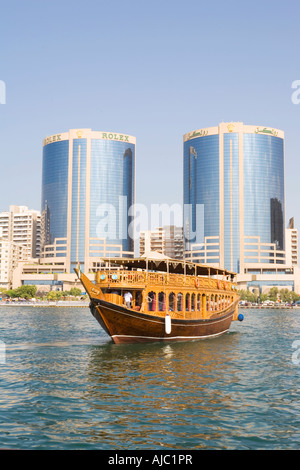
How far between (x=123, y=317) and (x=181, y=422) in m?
15.5

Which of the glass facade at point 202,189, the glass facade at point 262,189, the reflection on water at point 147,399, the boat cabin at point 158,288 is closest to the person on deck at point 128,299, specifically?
the boat cabin at point 158,288

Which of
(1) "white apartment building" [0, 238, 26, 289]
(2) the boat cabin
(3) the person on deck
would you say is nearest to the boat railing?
(2) the boat cabin

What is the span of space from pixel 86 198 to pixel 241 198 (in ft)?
192

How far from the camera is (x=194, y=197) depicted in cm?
19150

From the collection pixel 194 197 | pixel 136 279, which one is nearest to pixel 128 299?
pixel 136 279

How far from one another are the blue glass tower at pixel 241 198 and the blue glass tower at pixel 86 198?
31810mm

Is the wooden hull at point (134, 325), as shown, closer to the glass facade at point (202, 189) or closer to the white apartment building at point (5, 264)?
the glass facade at point (202, 189)

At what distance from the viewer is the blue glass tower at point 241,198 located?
597 ft

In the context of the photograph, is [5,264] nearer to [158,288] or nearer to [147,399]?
[158,288]

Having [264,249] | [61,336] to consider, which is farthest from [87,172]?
[61,336]

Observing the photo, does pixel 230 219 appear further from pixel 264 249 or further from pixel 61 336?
pixel 61 336

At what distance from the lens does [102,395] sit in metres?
17.5

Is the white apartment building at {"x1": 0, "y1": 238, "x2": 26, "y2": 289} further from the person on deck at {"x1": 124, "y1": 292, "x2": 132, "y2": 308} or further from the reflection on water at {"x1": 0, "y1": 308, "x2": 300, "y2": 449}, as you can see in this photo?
the reflection on water at {"x1": 0, "y1": 308, "x2": 300, "y2": 449}
